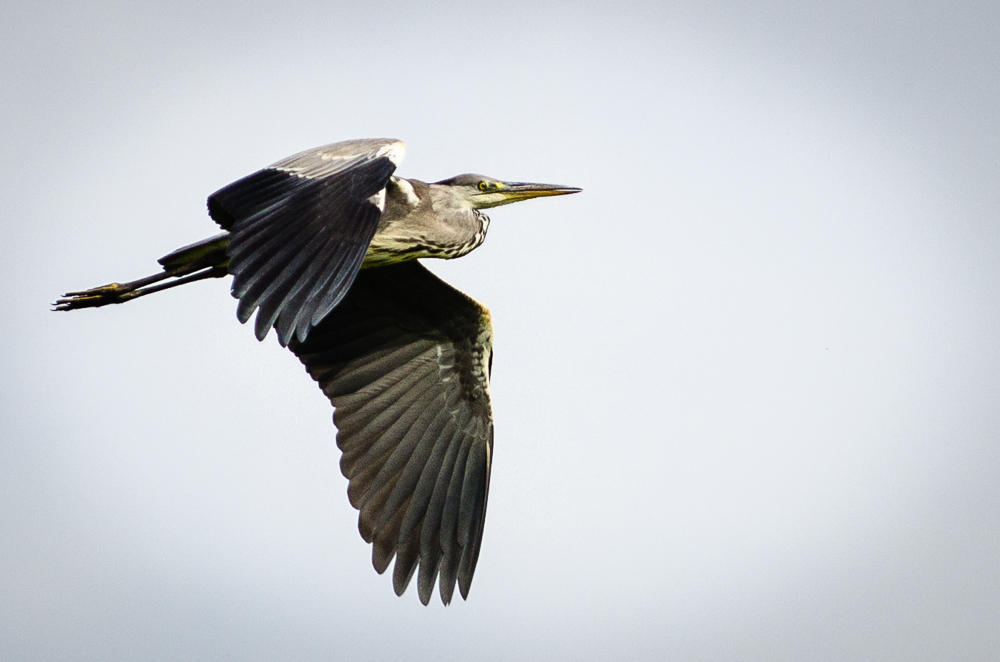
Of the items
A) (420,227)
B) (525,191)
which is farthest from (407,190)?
(525,191)

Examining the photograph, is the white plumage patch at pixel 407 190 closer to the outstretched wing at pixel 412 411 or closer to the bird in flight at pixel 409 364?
the bird in flight at pixel 409 364

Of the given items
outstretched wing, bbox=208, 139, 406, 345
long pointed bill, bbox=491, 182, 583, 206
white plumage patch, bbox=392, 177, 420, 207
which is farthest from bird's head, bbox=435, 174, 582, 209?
outstretched wing, bbox=208, 139, 406, 345

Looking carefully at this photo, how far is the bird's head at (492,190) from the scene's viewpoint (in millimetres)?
8453

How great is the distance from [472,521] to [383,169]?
2.40 metres

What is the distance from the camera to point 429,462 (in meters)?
8.27

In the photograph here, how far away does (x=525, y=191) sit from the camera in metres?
8.77

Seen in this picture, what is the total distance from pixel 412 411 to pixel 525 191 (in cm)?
159

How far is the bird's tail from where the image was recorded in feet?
25.5

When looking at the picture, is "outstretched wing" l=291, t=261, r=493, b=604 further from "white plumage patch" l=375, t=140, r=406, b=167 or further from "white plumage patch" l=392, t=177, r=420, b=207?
"white plumage patch" l=375, t=140, r=406, b=167

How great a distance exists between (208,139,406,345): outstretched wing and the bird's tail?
82 cm

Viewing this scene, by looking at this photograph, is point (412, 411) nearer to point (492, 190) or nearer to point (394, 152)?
point (492, 190)

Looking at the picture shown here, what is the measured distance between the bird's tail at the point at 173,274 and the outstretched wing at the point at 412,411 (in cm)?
82

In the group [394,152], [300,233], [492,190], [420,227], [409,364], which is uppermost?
[492,190]

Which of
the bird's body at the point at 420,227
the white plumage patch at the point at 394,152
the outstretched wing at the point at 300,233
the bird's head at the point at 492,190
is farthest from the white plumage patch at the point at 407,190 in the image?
the outstretched wing at the point at 300,233
